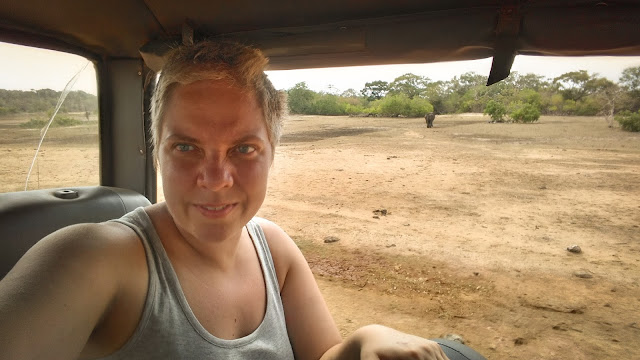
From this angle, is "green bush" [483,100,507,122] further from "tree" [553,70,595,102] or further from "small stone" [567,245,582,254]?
"small stone" [567,245,582,254]

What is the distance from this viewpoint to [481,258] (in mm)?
6461

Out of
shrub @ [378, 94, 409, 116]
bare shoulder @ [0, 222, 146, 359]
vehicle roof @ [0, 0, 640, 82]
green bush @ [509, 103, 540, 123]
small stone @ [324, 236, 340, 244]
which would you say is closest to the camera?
bare shoulder @ [0, 222, 146, 359]

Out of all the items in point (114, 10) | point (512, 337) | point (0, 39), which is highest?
point (114, 10)

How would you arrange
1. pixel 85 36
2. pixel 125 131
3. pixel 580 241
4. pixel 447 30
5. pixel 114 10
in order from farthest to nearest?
pixel 580 241 < pixel 125 131 < pixel 85 36 < pixel 114 10 < pixel 447 30

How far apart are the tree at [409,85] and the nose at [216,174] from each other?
13.2 m

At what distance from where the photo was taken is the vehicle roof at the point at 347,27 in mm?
1451

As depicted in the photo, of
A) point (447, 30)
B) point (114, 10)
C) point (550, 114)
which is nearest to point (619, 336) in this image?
point (447, 30)

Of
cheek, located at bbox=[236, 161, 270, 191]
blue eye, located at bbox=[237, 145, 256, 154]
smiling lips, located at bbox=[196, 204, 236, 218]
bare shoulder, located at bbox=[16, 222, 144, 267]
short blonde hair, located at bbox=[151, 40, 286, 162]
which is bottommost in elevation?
bare shoulder, located at bbox=[16, 222, 144, 267]

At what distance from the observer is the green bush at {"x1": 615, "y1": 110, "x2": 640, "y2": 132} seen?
12.4 meters

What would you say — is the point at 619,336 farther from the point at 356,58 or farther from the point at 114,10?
the point at 114,10

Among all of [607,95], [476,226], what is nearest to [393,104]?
[607,95]

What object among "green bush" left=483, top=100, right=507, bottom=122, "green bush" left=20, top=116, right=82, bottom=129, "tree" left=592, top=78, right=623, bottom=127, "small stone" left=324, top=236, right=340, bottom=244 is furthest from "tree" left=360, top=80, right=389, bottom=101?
"green bush" left=20, top=116, right=82, bottom=129

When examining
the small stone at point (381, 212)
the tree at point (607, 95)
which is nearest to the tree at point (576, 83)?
the tree at point (607, 95)

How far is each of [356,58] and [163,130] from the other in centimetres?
94
